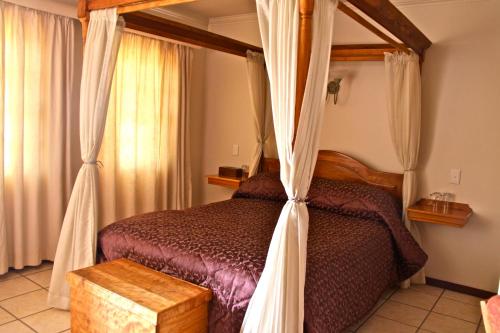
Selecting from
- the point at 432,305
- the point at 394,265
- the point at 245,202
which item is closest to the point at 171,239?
the point at 245,202

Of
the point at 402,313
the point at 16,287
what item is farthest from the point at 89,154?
the point at 402,313

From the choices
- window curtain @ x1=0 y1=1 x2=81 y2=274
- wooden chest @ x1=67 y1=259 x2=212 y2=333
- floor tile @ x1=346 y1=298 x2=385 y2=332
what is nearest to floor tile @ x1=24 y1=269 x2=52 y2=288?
window curtain @ x1=0 y1=1 x2=81 y2=274

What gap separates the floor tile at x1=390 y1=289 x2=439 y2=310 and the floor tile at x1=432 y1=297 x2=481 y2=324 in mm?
57

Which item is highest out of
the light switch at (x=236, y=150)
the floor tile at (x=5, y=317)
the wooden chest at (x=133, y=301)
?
the light switch at (x=236, y=150)

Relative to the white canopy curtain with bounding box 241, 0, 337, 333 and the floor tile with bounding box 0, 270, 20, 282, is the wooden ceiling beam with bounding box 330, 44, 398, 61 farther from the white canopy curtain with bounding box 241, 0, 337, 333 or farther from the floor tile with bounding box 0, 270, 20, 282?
the floor tile with bounding box 0, 270, 20, 282

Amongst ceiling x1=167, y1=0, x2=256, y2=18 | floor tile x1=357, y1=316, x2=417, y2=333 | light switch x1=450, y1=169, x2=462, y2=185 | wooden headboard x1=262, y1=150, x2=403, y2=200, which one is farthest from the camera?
ceiling x1=167, y1=0, x2=256, y2=18

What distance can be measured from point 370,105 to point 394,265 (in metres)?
1.45

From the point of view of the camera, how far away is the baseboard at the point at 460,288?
3470mm

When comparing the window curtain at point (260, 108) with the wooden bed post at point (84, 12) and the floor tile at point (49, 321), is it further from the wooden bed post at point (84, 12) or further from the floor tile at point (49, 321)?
the floor tile at point (49, 321)

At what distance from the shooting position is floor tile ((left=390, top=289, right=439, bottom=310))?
130 inches

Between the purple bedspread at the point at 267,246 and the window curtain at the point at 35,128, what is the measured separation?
3.55ft

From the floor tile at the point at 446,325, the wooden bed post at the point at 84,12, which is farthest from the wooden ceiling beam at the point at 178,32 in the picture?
the floor tile at the point at 446,325

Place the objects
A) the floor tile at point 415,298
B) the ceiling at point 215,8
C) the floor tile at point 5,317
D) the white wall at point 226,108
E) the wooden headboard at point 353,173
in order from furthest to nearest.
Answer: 1. the white wall at point 226,108
2. the ceiling at point 215,8
3. the wooden headboard at point 353,173
4. the floor tile at point 415,298
5. the floor tile at point 5,317

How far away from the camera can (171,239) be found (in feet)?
8.35
